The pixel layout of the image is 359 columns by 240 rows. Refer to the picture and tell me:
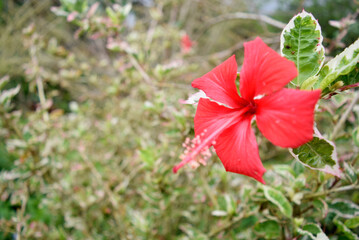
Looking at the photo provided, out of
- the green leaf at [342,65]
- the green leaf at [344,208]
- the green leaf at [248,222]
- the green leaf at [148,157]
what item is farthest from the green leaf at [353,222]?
the green leaf at [148,157]

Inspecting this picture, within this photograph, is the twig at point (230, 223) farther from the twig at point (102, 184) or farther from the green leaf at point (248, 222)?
the twig at point (102, 184)

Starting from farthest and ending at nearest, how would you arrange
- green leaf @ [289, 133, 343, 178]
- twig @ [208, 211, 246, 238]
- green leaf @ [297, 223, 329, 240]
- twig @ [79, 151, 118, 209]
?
twig @ [79, 151, 118, 209] < twig @ [208, 211, 246, 238] < green leaf @ [297, 223, 329, 240] < green leaf @ [289, 133, 343, 178]

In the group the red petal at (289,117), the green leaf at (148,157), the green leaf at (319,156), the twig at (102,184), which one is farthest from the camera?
the twig at (102,184)

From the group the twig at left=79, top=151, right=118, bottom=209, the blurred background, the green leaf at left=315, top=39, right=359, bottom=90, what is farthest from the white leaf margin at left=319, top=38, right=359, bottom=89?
the twig at left=79, top=151, right=118, bottom=209

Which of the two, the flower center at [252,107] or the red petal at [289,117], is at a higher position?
the red petal at [289,117]

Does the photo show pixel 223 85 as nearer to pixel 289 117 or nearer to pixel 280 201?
pixel 289 117

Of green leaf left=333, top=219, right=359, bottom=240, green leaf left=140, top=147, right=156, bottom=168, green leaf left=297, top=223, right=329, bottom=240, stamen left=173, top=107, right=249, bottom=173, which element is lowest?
green leaf left=140, top=147, right=156, bottom=168

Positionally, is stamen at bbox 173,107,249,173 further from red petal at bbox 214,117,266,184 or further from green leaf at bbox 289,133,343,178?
green leaf at bbox 289,133,343,178
